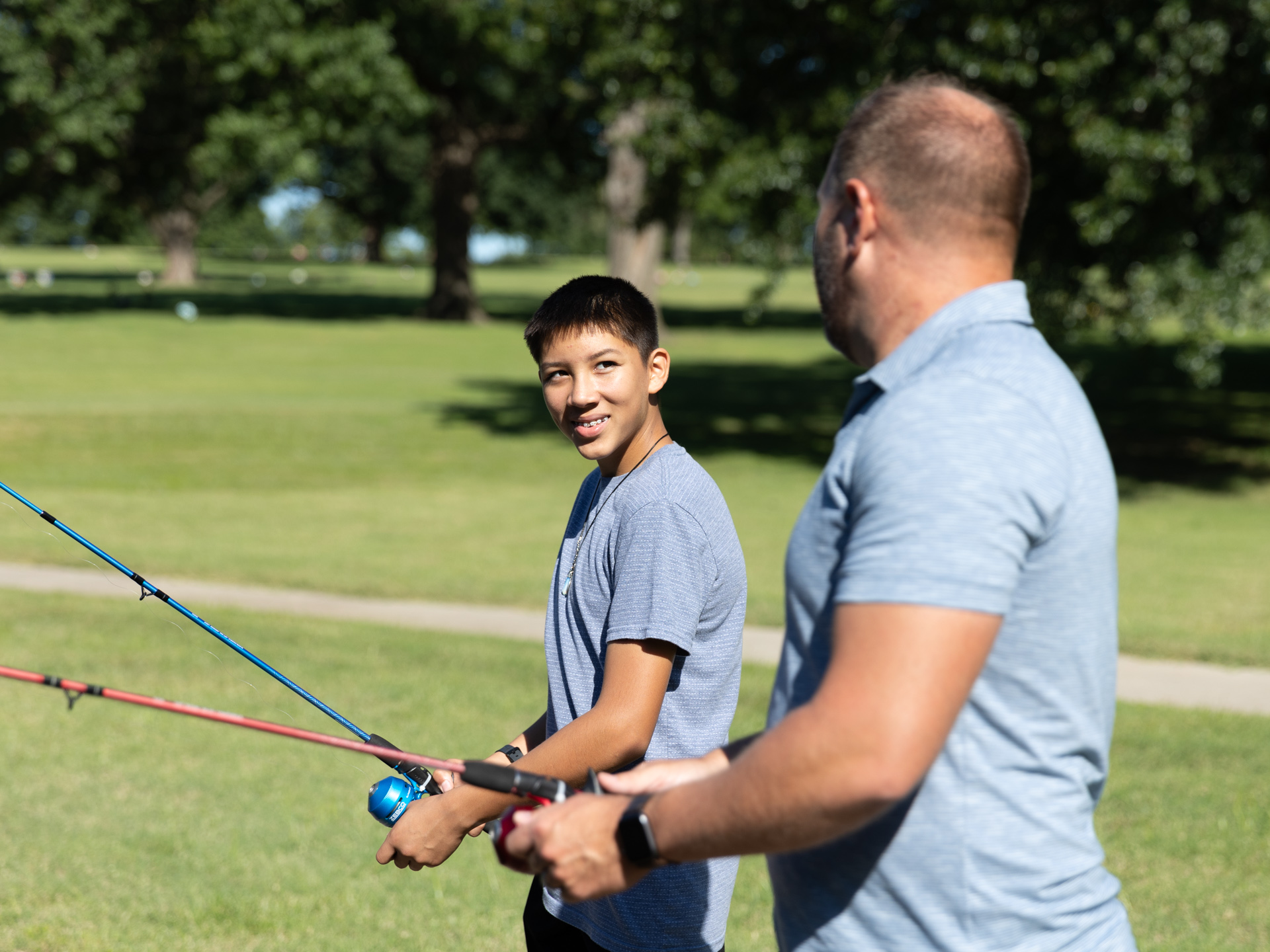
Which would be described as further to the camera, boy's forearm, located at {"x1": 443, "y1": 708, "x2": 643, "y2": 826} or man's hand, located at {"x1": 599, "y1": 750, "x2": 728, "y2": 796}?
boy's forearm, located at {"x1": 443, "y1": 708, "x2": 643, "y2": 826}

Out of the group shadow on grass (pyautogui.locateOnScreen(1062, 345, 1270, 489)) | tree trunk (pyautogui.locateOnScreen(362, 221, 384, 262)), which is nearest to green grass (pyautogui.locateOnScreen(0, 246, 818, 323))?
tree trunk (pyautogui.locateOnScreen(362, 221, 384, 262))

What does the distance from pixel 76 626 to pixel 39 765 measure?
8.06 ft

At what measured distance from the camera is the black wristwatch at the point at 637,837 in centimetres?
173

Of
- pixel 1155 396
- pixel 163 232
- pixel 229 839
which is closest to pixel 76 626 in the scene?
pixel 229 839

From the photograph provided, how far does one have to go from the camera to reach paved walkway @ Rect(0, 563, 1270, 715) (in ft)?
24.4

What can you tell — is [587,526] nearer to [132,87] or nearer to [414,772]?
[414,772]

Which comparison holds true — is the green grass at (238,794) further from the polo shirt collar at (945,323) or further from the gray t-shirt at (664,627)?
the polo shirt collar at (945,323)

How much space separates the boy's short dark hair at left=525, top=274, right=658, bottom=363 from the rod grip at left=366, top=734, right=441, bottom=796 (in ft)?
2.85

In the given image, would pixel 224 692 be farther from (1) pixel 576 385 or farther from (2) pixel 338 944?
(1) pixel 576 385

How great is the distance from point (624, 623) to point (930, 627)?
924 mm

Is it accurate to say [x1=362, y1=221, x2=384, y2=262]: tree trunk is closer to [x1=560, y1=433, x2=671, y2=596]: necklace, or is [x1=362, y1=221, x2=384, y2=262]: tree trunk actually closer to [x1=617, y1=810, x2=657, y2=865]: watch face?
[x1=560, y1=433, x2=671, y2=596]: necklace

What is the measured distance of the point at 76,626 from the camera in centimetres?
823

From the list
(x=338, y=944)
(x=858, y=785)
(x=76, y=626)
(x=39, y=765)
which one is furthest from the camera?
(x=76, y=626)

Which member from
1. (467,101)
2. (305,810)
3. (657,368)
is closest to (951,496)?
(657,368)
